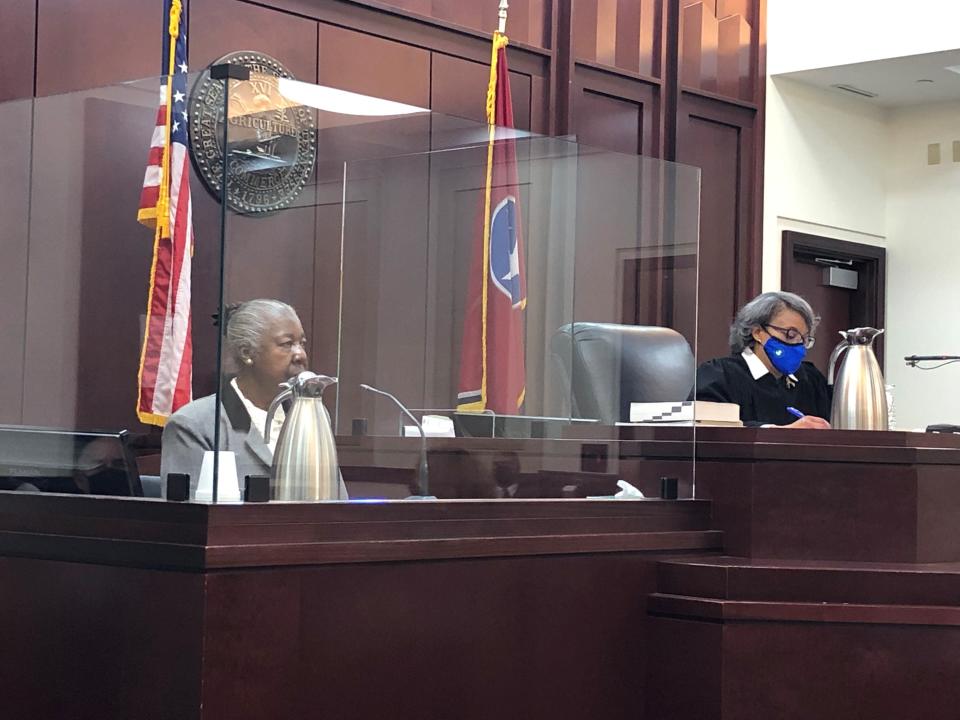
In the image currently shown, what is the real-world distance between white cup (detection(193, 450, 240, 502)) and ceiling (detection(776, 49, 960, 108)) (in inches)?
230

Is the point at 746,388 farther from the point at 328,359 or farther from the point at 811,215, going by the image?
the point at 811,215

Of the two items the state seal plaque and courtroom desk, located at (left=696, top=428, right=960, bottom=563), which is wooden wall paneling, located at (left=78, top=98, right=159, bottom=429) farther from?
courtroom desk, located at (left=696, top=428, right=960, bottom=563)

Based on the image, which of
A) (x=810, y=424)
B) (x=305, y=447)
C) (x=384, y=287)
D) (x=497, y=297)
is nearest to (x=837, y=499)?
(x=810, y=424)

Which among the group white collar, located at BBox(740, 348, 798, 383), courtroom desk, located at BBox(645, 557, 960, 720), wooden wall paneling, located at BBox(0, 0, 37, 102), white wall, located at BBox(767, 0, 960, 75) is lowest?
courtroom desk, located at BBox(645, 557, 960, 720)

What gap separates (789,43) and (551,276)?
17.6 feet

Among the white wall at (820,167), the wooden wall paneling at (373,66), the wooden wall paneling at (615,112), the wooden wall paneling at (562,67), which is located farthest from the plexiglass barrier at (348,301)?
the white wall at (820,167)

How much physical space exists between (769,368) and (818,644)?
206 centimetres

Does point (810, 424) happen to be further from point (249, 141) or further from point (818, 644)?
point (249, 141)

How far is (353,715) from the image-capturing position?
105 inches

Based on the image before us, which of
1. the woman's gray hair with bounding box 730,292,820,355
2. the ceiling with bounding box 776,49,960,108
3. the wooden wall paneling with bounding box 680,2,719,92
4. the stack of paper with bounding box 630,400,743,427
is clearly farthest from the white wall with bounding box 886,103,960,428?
the stack of paper with bounding box 630,400,743,427

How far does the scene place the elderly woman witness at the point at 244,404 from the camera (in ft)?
8.25

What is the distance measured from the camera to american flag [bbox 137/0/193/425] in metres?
2.59

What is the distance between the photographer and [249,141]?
2.54 meters

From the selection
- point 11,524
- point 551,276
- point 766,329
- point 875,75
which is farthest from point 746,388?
point 875,75
